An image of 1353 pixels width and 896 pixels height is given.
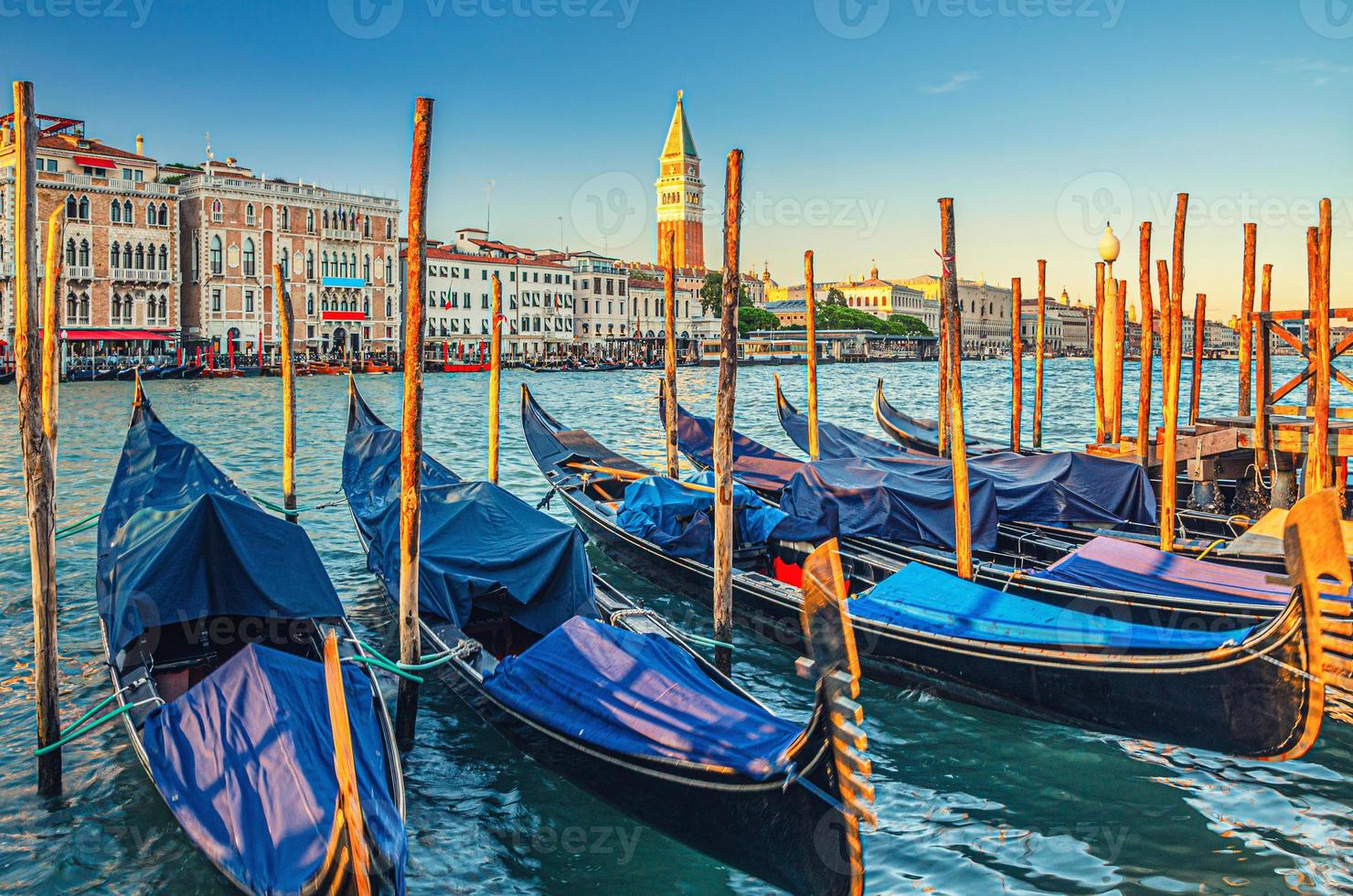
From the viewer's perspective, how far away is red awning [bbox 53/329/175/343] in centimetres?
3709

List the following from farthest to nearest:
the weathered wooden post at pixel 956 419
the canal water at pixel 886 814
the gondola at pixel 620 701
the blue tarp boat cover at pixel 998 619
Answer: the weathered wooden post at pixel 956 419 → the blue tarp boat cover at pixel 998 619 → the canal water at pixel 886 814 → the gondola at pixel 620 701

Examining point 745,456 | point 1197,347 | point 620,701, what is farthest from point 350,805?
point 1197,347

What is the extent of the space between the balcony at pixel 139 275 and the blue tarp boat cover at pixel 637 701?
39.3 metres

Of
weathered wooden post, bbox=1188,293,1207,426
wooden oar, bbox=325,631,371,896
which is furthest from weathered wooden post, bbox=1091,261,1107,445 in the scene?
wooden oar, bbox=325,631,371,896

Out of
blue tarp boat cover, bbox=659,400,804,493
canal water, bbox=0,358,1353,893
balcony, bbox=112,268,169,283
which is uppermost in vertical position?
balcony, bbox=112,268,169,283

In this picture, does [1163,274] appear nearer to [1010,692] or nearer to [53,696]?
[1010,692]

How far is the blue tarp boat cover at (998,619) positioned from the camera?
4863 millimetres

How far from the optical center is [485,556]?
19.8ft

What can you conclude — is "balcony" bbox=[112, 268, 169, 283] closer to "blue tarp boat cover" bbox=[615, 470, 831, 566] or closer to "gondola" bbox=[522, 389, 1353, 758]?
"blue tarp boat cover" bbox=[615, 470, 831, 566]

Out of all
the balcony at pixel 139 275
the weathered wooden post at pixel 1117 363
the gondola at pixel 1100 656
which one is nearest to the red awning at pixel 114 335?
the balcony at pixel 139 275

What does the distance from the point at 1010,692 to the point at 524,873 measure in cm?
269

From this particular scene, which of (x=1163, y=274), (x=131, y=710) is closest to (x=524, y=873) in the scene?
(x=131, y=710)

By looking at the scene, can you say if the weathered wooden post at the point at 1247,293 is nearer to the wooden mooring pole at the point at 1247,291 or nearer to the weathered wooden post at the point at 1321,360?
the wooden mooring pole at the point at 1247,291

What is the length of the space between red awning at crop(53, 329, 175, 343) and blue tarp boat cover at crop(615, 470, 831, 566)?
36.0 metres
